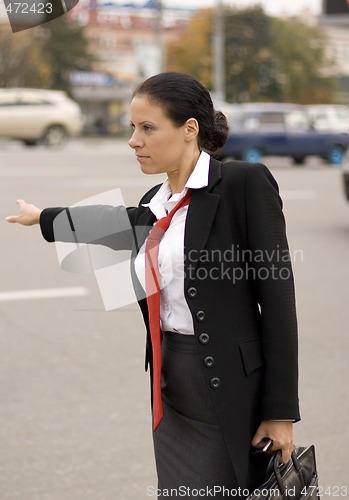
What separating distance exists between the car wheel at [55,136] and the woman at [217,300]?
78.0 feet

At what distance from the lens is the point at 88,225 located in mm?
2520

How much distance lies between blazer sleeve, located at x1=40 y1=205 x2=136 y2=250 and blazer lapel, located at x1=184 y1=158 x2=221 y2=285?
30cm

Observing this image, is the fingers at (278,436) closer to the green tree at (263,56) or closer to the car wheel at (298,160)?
the car wheel at (298,160)

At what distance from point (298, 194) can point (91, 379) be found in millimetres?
9748

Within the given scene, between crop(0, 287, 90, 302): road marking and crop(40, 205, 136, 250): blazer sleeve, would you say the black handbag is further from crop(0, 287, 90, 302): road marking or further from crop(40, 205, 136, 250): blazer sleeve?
crop(0, 287, 90, 302): road marking

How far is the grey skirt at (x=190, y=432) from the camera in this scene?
7.29ft

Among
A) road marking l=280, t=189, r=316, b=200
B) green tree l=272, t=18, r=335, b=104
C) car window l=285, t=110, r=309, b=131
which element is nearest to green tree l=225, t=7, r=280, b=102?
green tree l=272, t=18, r=335, b=104

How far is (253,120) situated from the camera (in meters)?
19.7

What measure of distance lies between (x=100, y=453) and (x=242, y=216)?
2206 millimetres

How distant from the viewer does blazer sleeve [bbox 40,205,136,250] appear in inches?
97.7

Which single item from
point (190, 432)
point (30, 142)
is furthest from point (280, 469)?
point (30, 142)

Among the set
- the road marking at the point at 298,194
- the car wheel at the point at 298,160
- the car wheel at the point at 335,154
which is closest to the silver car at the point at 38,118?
the car wheel at the point at 298,160

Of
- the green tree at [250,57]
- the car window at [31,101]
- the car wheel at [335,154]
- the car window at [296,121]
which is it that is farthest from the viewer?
the green tree at [250,57]

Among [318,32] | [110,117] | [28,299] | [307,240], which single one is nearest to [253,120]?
[307,240]
